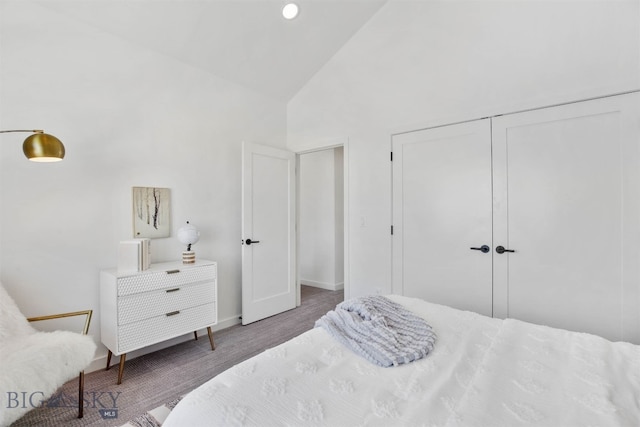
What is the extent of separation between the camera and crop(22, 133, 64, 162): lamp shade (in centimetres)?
173

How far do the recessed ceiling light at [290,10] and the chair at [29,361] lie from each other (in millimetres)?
2969

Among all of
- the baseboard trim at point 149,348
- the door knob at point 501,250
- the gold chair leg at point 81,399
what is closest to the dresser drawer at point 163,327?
the baseboard trim at point 149,348

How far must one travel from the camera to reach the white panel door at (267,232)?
3348mm

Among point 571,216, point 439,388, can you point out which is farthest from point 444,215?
point 439,388

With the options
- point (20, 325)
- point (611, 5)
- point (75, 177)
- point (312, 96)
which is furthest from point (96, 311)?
point (611, 5)

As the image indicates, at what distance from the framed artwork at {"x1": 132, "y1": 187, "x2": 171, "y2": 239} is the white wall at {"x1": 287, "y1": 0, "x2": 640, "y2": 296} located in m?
1.80

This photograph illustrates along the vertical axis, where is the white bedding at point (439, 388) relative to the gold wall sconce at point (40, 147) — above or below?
below

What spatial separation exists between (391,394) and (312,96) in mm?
3442

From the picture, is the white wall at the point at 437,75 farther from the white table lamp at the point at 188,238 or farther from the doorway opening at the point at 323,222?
the white table lamp at the point at 188,238

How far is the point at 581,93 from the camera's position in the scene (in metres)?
2.21

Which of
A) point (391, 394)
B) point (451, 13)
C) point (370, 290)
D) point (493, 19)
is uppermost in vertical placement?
point (451, 13)

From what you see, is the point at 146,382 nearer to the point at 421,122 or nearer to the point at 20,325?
the point at 20,325

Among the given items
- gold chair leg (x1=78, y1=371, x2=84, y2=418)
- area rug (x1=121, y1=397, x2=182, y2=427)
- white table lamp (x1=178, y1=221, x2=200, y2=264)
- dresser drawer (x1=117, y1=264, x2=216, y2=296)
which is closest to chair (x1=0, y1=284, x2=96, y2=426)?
gold chair leg (x1=78, y1=371, x2=84, y2=418)

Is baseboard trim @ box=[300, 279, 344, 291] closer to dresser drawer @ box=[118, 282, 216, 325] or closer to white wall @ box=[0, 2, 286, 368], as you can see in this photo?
white wall @ box=[0, 2, 286, 368]
